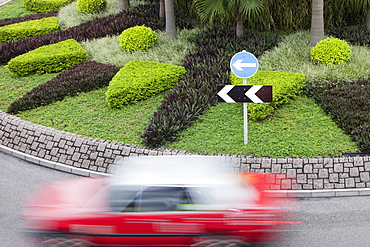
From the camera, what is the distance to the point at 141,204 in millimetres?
6512

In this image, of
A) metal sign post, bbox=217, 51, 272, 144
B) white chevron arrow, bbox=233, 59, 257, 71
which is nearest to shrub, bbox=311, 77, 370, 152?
metal sign post, bbox=217, 51, 272, 144

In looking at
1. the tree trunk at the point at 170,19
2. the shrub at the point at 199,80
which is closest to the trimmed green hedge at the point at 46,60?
the tree trunk at the point at 170,19

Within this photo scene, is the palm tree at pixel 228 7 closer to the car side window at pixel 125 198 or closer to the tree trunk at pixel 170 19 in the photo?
the tree trunk at pixel 170 19

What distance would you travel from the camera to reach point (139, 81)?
40.8 feet

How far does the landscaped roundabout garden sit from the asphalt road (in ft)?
4.49

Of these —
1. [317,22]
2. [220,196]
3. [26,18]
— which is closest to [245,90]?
[220,196]

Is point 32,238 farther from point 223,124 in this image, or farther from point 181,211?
point 223,124

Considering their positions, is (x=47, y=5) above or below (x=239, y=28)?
below

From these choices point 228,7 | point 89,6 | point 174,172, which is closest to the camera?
point 174,172

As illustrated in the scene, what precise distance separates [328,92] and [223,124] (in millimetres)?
2958

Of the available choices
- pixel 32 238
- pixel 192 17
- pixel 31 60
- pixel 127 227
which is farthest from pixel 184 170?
pixel 192 17

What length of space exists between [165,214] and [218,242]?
84 cm

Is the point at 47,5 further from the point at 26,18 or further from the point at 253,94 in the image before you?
the point at 253,94

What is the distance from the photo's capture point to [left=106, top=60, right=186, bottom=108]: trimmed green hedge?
474 inches
